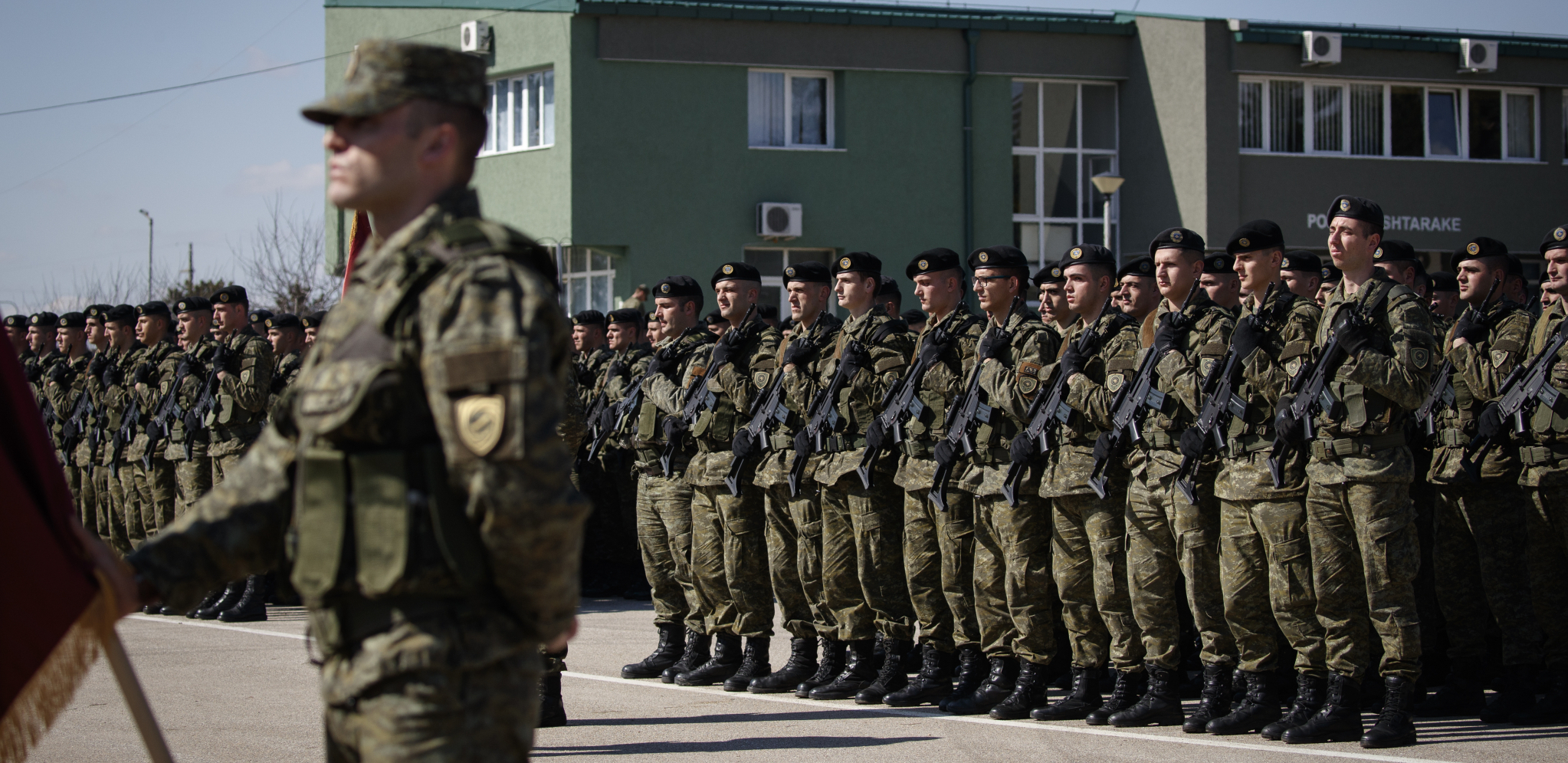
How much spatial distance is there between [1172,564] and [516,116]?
19.1 metres

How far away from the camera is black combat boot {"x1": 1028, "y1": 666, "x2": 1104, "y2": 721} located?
702 centimetres

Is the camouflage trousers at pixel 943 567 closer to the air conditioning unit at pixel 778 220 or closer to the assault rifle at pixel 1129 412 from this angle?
the assault rifle at pixel 1129 412

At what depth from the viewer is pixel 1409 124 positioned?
2681cm

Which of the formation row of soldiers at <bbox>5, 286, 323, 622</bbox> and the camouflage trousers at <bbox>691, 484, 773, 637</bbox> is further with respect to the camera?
the formation row of soldiers at <bbox>5, 286, 323, 622</bbox>

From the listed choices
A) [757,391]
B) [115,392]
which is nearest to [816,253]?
[115,392]

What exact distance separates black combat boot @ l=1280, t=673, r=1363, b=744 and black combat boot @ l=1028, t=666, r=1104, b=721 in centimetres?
101

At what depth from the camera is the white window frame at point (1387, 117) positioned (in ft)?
84.5

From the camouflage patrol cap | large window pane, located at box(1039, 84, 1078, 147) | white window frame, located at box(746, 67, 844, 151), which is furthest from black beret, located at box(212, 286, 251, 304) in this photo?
large window pane, located at box(1039, 84, 1078, 147)

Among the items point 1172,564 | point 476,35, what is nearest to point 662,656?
point 1172,564

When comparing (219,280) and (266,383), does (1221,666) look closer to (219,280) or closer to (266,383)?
(266,383)

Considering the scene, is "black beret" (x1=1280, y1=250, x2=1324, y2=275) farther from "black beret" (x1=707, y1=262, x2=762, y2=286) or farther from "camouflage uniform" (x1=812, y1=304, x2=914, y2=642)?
"black beret" (x1=707, y1=262, x2=762, y2=286)

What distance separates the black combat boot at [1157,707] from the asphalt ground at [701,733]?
0.07 m

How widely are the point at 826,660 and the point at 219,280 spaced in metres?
35.4

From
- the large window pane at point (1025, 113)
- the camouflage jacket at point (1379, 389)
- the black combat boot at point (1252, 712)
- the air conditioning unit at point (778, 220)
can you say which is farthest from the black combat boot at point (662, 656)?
the large window pane at point (1025, 113)
